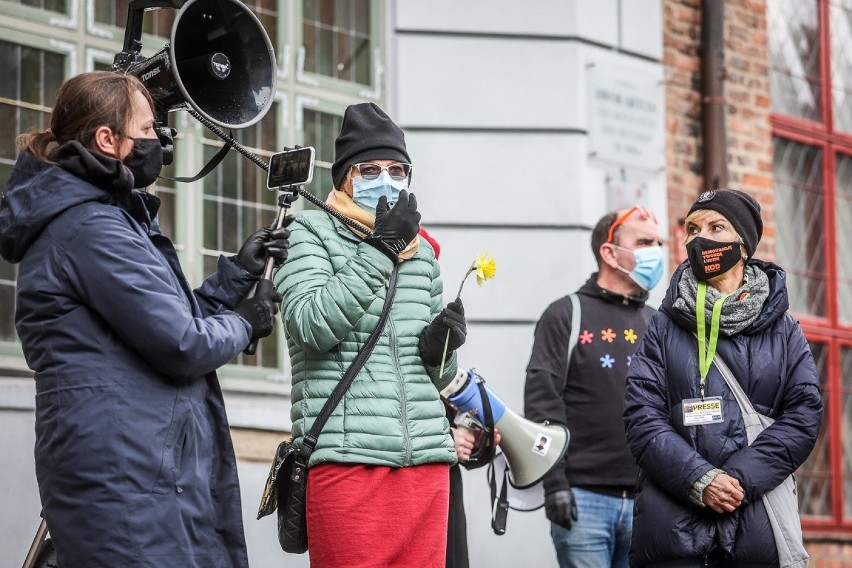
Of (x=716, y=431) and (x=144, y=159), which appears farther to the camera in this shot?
(x=716, y=431)

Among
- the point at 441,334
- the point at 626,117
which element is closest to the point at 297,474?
the point at 441,334

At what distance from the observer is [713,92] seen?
9.62 m

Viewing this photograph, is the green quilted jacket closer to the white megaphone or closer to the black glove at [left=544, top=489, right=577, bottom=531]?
the white megaphone

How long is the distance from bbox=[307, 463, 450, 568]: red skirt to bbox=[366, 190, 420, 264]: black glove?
751 millimetres

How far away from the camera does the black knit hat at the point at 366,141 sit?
16.7 feet

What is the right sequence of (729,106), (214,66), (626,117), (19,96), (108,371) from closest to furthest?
(108,371), (214,66), (19,96), (626,117), (729,106)

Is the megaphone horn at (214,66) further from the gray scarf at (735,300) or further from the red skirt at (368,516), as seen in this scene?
the gray scarf at (735,300)

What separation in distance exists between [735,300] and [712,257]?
0.65 feet

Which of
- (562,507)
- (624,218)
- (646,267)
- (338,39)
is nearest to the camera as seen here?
(562,507)

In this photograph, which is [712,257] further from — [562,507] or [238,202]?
[238,202]

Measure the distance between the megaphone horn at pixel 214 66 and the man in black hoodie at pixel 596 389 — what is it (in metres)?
2.35

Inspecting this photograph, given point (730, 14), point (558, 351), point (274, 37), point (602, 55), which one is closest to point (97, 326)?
point (558, 351)

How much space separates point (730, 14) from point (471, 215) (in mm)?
2961

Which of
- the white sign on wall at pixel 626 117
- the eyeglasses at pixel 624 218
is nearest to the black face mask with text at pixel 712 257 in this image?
the eyeglasses at pixel 624 218
